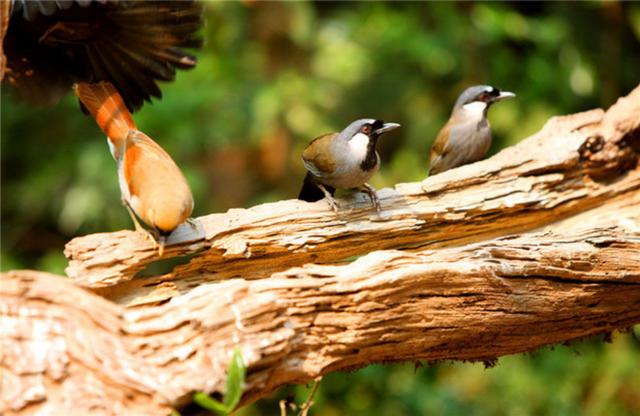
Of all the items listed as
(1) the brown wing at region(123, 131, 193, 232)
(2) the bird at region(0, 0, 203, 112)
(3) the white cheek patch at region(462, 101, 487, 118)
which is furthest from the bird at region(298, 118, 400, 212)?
(3) the white cheek patch at region(462, 101, 487, 118)

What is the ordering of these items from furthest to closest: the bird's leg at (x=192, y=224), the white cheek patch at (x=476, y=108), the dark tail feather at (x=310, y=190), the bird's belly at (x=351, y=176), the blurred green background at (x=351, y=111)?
the blurred green background at (x=351, y=111), the white cheek patch at (x=476, y=108), the dark tail feather at (x=310, y=190), the bird's belly at (x=351, y=176), the bird's leg at (x=192, y=224)

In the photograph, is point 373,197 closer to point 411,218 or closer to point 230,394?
point 411,218

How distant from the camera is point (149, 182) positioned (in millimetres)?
3529

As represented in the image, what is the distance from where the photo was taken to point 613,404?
8227 millimetres

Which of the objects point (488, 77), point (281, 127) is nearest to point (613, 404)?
point (488, 77)

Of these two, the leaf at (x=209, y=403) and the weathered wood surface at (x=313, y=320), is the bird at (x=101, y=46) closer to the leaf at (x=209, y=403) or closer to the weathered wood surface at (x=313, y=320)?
the weathered wood surface at (x=313, y=320)

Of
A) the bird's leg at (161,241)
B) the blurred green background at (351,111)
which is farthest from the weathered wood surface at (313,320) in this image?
the blurred green background at (351,111)

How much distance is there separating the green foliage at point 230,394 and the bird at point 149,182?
87 cm

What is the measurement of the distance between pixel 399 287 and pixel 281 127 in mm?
6247

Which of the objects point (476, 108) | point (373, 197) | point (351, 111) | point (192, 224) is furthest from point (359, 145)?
point (351, 111)

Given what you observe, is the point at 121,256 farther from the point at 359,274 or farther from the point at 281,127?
the point at 281,127

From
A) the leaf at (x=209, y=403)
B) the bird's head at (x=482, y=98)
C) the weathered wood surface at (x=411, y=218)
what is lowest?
the leaf at (x=209, y=403)

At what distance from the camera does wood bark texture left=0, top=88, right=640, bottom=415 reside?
2.75 m

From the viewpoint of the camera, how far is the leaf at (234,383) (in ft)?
8.84
